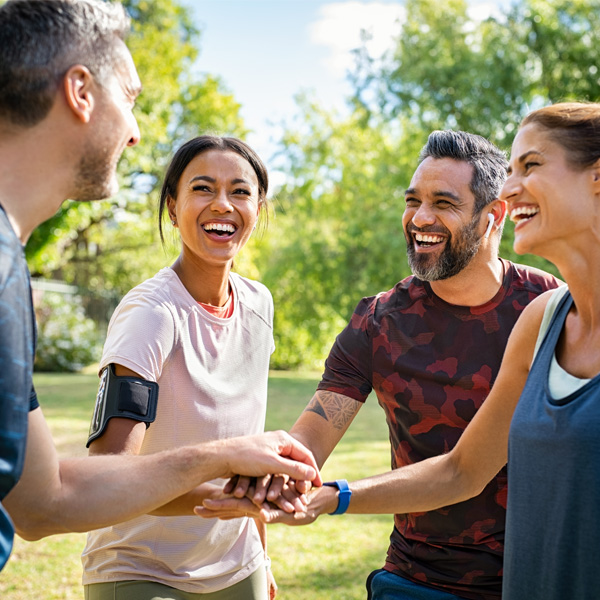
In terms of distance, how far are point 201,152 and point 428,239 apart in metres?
1.13

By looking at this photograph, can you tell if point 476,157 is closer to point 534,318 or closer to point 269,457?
point 534,318

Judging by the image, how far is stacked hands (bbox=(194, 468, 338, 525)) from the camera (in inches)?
112

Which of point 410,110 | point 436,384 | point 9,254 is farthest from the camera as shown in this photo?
point 410,110

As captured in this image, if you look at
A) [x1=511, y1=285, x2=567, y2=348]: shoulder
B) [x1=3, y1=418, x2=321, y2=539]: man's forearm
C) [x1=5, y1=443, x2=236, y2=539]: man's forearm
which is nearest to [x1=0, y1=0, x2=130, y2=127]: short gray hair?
[x1=3, y1=418, x2=321, y2=539]: man's forearm

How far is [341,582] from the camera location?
20.6 feet

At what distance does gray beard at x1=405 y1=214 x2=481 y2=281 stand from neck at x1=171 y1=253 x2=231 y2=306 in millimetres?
866

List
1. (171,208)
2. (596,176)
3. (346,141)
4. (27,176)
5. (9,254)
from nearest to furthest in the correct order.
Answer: (9,254)
(27,176)
(596,176)
(171,208)
(346,141)

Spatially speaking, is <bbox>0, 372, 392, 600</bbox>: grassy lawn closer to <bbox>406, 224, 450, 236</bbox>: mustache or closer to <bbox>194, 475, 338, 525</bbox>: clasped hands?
<bbox>194, 475, 338, 525</bbox>: clasped hands

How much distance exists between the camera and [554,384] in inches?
83.3

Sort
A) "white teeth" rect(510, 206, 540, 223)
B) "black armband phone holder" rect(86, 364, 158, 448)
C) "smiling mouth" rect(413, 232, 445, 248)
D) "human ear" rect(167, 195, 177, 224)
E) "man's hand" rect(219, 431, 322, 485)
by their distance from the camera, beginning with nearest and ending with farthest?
1. "white teeth" rect(510, 206, 540, 223)
2. "black armband phone holder" rect(86, 364, 158, 448)
3. "man's hand" rect(219, 431, 322, 485)
4. "smiling mouth" rect(413, 232, 445, 248)
5. "human ear" rect(167, 195, 177, 224)

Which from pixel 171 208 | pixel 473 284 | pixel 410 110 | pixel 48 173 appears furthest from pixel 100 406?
pixel 410 110

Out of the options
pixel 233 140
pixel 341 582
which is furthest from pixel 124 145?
pixel 341 582

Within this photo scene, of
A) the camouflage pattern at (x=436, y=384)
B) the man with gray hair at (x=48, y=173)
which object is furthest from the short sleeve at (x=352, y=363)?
the man with gray hair at (x=48, y=173)

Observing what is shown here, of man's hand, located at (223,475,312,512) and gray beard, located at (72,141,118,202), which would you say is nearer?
gray beard, located at (72,141,118,202)
